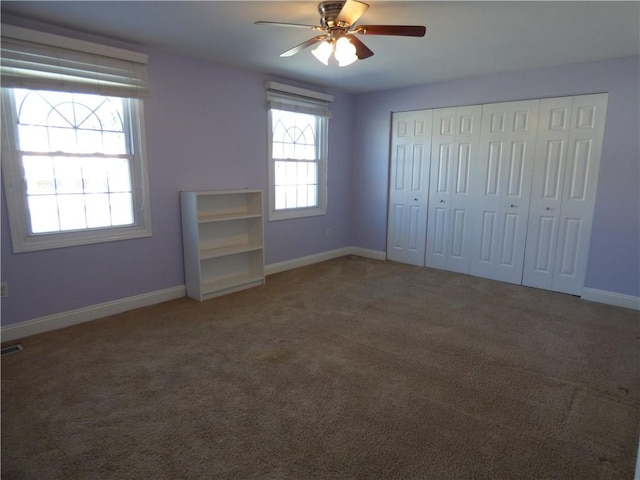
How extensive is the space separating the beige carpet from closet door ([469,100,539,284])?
37.6 inches

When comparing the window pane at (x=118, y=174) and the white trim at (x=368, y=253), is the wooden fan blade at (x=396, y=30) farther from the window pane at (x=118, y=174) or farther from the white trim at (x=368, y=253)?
the white trim at (x=368, y=253)

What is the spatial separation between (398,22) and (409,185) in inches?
106

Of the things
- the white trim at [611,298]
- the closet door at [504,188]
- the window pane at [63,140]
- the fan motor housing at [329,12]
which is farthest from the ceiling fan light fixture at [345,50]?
the white trim at [611,298]

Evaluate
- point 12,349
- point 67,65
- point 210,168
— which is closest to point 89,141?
point 67,65

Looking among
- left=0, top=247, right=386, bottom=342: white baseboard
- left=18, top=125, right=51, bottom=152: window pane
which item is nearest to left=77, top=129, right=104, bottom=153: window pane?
left=18, top=125, right=51, bottom=152: window pane

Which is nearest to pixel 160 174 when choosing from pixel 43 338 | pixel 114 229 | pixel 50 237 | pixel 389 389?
pixel 114 229

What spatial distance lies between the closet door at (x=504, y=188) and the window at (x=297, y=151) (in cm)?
203

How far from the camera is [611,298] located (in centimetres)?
387

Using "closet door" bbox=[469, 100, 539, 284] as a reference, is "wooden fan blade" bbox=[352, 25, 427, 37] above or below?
above

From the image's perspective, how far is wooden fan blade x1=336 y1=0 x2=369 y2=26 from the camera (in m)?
2.13

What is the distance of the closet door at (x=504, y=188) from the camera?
4262 millimetres

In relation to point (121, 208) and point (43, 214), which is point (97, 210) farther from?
point (43, 214)

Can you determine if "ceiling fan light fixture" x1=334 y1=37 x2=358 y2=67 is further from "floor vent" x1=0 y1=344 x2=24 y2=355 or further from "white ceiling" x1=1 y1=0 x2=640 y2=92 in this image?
"floor vent" x1=0 y1=344 x2=24 y2=355

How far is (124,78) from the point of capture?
328cm
